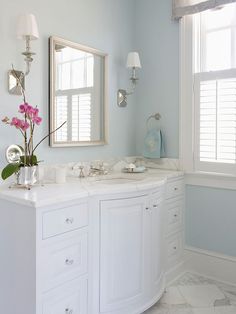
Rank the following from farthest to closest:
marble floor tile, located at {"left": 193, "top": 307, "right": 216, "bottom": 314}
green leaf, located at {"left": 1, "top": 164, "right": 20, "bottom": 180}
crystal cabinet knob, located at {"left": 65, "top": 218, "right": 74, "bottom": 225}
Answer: marble floor tile, located at {"left": 193, "top": 307, "right": 216, "bottom": 314}, green leaf, located at {"left": 1, "top": 164, "right": 20, "bottom": 180}, crystal cabinet knob, located at {"left": 65, "top": 218, "right": 74, "bottom": 225}

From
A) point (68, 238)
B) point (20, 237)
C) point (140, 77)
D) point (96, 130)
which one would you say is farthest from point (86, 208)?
point (140, 77)

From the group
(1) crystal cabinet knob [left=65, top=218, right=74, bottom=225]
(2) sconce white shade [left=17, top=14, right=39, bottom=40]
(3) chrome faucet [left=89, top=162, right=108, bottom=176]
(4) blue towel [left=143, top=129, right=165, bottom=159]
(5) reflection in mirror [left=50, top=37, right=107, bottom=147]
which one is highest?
(2) sconce white shade [left=17, top=14, right=39, bottom=40]

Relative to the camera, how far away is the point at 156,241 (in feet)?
6.74

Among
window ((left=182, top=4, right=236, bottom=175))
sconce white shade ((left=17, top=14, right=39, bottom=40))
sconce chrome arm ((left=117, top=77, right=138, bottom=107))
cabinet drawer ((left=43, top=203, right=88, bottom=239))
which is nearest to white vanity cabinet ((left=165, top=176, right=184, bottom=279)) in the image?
window ((left=182, top=4, right=236, bottom=175))

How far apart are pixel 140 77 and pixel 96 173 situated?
1140 mm

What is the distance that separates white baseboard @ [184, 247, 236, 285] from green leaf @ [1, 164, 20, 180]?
1.72m

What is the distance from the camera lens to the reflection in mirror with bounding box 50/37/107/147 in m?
2.10

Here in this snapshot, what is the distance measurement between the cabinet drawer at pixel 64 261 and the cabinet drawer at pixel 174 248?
1029 millimetres

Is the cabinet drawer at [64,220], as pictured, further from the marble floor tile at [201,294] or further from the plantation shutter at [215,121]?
the plantation shutter at [215,121]

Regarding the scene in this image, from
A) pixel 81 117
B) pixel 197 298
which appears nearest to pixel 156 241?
pixel 197 298

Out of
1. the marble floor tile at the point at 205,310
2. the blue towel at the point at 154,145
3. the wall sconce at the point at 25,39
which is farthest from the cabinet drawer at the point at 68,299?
the blue towel at the point at 154,145

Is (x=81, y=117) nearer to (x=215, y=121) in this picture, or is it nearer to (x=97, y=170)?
(x=97, y=170)

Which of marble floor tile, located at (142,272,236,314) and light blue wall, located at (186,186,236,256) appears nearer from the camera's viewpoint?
marble floor tile, located at (142,272,236,314)

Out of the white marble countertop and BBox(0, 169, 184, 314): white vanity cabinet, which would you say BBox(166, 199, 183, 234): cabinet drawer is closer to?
BBox(0, 169, 184, 314): white vanity cabinet
